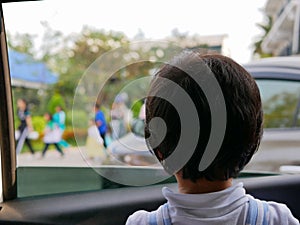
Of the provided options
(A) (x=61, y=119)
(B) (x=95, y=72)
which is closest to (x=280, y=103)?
(B) (x=95, y=72)

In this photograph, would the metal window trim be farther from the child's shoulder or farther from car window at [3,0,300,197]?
the child's shoulder

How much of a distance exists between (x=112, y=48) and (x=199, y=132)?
3.47 feet

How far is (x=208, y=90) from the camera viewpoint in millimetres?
897

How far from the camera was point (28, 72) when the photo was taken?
208 centimetres

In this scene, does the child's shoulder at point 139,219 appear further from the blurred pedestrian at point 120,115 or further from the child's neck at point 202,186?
the blurred pedestrian at point 120,115

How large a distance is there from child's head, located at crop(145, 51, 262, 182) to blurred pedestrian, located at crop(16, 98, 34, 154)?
118 cm

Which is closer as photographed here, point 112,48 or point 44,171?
point 112,48

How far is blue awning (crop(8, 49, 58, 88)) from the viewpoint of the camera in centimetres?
195

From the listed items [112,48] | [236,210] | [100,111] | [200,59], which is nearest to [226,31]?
[112,48]

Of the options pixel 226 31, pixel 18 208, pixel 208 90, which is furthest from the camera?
pixel 226 31

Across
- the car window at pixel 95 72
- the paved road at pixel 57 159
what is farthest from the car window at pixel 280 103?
the paved road at pixel 57 159

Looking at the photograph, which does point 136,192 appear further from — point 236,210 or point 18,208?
point 236,210

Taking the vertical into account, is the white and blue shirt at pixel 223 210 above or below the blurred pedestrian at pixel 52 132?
above

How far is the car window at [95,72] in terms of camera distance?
6.09 ft
